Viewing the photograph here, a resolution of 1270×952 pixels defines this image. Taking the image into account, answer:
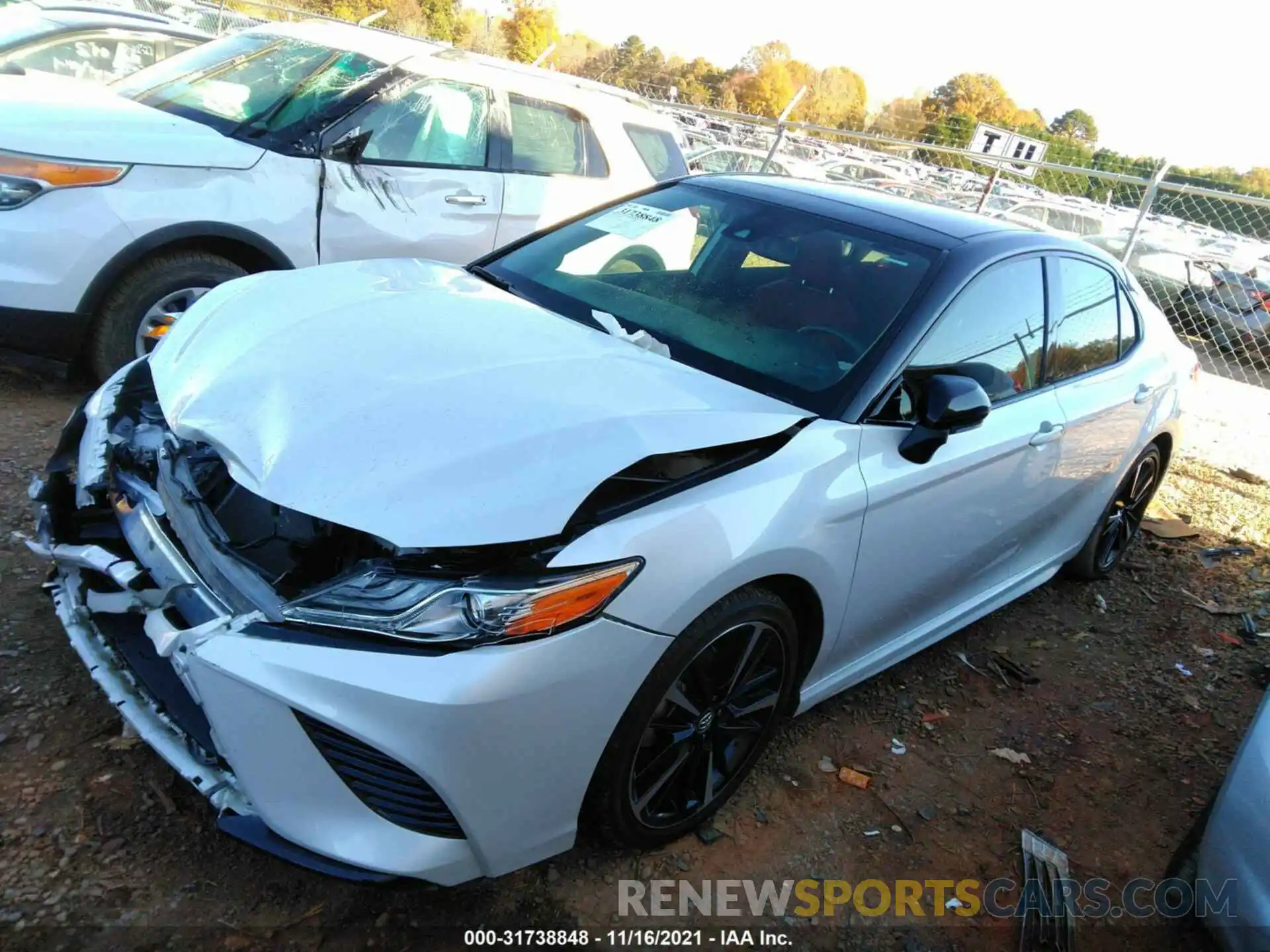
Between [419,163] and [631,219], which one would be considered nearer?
[631,219]

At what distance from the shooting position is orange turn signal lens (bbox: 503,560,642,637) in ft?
5.77

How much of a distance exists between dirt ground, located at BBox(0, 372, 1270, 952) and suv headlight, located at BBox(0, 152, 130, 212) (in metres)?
0.97

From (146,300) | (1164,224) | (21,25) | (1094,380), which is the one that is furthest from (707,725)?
(1164,224)

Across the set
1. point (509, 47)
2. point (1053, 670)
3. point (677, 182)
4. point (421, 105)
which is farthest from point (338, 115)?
point (509, 47)

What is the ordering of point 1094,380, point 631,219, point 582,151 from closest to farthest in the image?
1. point 631,219
2. point 1094,380
3. point 582,151

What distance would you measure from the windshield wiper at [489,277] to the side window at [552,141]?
6.68 ft

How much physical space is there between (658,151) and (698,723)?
4.54 metres

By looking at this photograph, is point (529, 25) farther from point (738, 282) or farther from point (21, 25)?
point (738, 282)

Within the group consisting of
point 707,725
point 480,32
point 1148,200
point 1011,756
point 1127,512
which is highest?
point 480,32

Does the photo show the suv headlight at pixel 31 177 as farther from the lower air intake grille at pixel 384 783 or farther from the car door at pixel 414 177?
Answer: the lower air intake grille at pixel 384 783

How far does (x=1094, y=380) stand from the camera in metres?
3.52

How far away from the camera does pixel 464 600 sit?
1.75 meters

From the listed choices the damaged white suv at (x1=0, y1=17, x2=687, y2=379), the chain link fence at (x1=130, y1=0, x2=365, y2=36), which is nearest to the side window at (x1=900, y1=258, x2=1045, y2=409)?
the damaged white suv at (x1=0, y1=17, x2=687, y2=379)

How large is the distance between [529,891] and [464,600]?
0.89m
